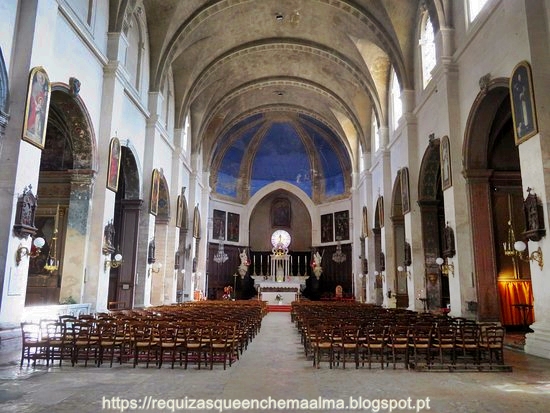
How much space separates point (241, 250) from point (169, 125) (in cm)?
1742

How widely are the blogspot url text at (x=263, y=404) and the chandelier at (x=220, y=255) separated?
30.6 metres

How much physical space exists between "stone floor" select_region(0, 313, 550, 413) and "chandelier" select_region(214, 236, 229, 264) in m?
27.3

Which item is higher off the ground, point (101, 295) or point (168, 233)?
point (168, 233)

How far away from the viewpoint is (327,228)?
1570 inches

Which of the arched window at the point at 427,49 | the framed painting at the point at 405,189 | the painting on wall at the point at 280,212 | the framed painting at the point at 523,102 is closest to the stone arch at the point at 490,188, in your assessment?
the framed painting at the point at 523,102

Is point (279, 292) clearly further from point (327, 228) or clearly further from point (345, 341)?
point (345, 341)

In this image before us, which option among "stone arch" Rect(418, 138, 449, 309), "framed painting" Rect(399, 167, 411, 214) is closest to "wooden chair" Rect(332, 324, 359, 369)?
"stone arch" Rect(418, 138, 449, 309)

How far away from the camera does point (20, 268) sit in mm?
10281

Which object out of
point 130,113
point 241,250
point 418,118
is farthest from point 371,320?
point 241,250

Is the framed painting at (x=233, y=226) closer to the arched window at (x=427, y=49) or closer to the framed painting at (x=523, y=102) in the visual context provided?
the arched window at (x=427, y=49)

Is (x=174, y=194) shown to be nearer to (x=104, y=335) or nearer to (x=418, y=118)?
(x=418, y=118)

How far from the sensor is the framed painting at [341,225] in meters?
37.9

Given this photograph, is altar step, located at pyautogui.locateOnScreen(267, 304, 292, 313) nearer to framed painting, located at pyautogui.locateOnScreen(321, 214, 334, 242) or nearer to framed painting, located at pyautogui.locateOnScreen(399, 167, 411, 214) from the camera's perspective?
framed painting, located at pyautogui.locateOnScreen(321, 214, 334, 242)

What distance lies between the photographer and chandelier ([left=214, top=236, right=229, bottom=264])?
3659cm
